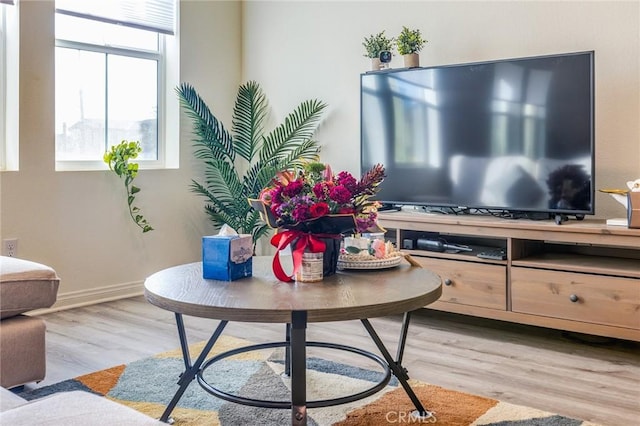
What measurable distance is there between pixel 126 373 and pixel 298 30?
9.22 feet

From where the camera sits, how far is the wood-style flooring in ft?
7.95

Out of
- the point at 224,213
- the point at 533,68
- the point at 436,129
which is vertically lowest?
the point at 224,213

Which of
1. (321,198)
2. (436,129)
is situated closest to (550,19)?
(436,129)

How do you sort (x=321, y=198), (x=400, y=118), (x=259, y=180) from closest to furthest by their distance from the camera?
1. (x=321, y=198)
2. (x=400, y=118)
3. (x=259, y=180)

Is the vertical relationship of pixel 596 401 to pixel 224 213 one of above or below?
below

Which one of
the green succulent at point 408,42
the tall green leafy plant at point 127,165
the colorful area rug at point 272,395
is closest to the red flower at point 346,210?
the colorful area rug at point 272,395

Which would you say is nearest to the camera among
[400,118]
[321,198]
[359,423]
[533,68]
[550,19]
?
[321,198]

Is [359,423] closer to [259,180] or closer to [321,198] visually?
[321,198]

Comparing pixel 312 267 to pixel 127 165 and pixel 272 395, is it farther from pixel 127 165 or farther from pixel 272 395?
pixel 127 165

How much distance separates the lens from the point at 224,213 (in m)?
4.58

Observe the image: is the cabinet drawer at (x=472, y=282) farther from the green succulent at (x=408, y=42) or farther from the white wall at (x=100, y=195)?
the white wall at (x=100, y=195)

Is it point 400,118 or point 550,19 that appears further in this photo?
point 400,118

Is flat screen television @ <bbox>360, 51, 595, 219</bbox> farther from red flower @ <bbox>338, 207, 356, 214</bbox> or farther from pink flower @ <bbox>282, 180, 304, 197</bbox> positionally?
pink flower @ <bbox>282, 180, 304, 197</bbox>

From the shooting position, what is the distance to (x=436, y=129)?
3547mm
